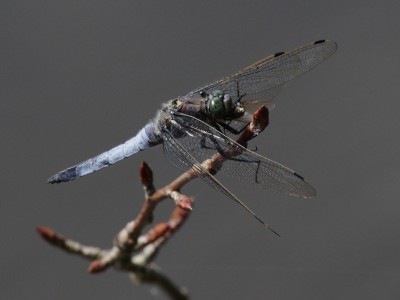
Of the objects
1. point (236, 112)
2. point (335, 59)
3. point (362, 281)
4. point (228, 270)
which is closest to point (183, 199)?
point (236, 112)

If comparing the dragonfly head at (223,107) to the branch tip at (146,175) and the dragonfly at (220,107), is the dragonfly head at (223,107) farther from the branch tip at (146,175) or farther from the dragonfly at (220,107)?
the branch tip at (146,175)

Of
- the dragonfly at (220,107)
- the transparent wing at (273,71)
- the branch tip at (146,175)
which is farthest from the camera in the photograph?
the transparent wing at (273,71)

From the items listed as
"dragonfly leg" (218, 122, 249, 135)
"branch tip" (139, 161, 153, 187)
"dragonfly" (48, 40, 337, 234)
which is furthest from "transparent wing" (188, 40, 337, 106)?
"branch tip" (139, 161, 153, 187)

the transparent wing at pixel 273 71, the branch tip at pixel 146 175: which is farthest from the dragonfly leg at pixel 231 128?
→ the branch tip at pixel 146 175

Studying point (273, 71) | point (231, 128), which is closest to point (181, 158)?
point (231, 128)

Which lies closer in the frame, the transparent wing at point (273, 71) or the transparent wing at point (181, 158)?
the transparent wing at point (181, 158)

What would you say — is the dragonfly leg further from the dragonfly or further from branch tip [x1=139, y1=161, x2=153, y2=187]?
branch tip [x1=139, y1=161, x2=153, y2=187]
